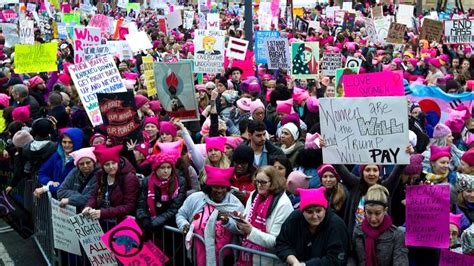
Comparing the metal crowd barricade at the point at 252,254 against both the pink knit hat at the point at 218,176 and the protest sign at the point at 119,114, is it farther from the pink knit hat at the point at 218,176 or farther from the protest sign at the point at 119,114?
the protest sign at the point at 119,114

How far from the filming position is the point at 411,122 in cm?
827

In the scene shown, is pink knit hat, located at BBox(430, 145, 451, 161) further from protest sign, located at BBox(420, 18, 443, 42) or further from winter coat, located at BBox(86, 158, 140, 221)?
protest sign, located at BBox(420, 18, 443, 42)

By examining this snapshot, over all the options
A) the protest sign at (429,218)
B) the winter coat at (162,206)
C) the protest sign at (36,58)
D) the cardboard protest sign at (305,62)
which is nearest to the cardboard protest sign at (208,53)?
the cardboard protest sign at (305,62)

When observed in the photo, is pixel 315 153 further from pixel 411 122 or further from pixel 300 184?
pixel 411 122

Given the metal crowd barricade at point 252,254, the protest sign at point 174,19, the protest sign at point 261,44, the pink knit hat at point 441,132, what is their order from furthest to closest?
the protest sign at point 174,19 → the protest sign at point 261,44 → the pink knit hat at point 441,132 → the metal crowd barricade at point 252,254

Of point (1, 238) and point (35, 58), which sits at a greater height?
point (35, 58)

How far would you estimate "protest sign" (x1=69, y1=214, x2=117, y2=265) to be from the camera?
644cm

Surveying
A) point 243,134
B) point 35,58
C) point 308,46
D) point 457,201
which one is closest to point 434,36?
point 308,46

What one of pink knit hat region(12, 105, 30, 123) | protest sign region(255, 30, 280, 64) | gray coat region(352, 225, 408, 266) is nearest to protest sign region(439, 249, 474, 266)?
gray coat region(352, 225, 408, 266)

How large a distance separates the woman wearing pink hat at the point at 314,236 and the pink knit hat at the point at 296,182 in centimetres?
105

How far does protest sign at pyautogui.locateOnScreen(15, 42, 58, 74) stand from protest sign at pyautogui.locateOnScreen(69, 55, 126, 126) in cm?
373

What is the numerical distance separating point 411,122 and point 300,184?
2.60 meters

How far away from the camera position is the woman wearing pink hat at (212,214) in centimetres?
565

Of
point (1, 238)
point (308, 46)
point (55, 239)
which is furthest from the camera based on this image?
point (308, 46)
